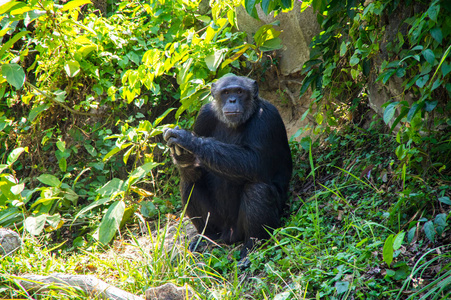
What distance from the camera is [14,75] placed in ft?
20.1

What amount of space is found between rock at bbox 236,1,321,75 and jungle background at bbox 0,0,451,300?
3.8 inches

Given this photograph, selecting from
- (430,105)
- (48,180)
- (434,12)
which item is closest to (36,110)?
(48,180)

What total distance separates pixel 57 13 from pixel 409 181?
521cm

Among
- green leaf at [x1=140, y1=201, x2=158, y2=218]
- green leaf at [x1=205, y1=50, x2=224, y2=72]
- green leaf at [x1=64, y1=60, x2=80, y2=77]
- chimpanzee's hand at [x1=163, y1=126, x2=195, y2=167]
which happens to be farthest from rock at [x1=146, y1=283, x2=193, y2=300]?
green leaf at [x1=64, y1=60, x2=80, y2=77]

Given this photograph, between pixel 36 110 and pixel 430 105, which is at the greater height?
pixel 430 105

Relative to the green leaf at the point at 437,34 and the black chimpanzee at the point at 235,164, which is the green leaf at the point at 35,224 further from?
the green leaf at the point at 437,34

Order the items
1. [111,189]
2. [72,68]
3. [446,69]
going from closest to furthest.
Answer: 1. [446,69]
2. [111,189]
3. [72,68]

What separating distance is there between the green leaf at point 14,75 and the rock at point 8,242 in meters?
2.03

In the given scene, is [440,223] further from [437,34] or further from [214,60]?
[214,60]

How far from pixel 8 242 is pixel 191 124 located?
A: 2970 millimetres

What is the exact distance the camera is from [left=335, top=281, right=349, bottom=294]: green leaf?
360 cm

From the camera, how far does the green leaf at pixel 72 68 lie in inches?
260

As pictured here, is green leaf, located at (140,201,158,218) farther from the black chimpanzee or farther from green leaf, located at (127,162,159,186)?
the black chimpanzee

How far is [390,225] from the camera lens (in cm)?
420
